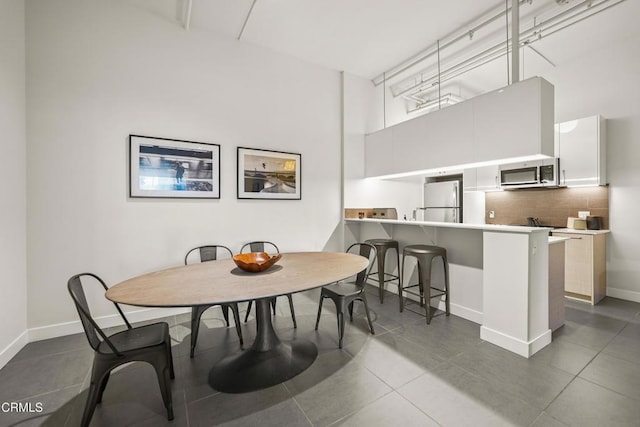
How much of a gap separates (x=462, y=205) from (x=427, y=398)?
4.33m

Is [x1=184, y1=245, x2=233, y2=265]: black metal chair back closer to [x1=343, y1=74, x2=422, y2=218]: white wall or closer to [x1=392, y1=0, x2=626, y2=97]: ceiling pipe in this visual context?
[x1=343, y1=74, x2=422, y2=218]: white wall

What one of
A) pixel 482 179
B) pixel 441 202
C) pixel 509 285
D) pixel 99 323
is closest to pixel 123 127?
pixel 99 323

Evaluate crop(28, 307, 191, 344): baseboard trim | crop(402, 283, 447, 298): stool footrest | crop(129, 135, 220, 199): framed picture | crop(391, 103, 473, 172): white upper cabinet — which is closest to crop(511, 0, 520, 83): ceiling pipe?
crop(391, 103, 473, 172): white upper cabinet

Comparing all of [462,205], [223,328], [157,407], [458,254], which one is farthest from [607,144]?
[157,407]

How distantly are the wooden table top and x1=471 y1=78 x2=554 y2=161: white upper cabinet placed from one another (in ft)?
6.57

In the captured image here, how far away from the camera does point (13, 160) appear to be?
7.54ft

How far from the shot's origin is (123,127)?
285 cm

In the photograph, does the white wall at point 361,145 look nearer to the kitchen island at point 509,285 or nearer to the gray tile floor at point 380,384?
the kitchen island at point 509,285

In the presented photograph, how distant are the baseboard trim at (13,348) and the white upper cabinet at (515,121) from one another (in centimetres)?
478

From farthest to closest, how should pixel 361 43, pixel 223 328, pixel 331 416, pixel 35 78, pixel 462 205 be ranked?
pixel 462 205 < pixel 361 43 < pixel 223 328 < pixel 35 78 < pixel 331 416

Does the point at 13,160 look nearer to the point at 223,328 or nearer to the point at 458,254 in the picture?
the point at 223,328

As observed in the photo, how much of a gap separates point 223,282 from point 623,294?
502 centimetres

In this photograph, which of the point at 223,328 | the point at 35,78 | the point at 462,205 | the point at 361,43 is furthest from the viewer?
the point at 462,205

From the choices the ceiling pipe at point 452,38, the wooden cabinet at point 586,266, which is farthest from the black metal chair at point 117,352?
the wooden cabinet at point 586,266
